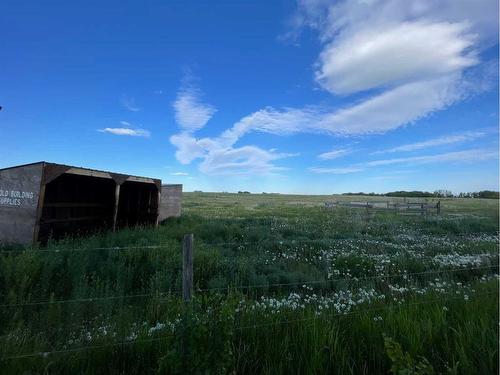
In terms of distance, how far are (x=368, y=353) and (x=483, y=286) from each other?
13.4 feet

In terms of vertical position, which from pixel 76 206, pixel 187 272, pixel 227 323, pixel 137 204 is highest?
pixel 137 204

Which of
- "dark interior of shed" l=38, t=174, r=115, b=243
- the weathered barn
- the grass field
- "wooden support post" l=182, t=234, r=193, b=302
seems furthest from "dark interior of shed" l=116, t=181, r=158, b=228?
"wooden support post" l=182, t=234, r=193, b=302

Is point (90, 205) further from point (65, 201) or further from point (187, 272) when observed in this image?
point (187, 272)

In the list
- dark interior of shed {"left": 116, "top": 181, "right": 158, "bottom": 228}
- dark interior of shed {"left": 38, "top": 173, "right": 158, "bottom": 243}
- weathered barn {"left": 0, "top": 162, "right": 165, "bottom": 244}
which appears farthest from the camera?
dark interior of shed {"left": 116, "top": 181, "right": 158, "bottom": 228}

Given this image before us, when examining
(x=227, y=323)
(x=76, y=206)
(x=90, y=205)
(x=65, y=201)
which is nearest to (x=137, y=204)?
(x=90, y=205)

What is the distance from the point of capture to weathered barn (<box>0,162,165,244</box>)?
874 centimetres

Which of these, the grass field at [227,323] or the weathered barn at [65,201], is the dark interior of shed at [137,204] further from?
the grass field at [227,323]

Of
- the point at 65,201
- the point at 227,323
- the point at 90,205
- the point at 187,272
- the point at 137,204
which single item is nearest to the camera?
the point at 227,323

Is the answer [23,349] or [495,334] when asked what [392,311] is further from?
[23,349]

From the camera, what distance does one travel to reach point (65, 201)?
42.8 ft

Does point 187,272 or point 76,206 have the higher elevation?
point 76,206

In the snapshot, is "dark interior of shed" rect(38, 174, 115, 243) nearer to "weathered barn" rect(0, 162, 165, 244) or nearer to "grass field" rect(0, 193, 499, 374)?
"weathered barn" rect(0, 162, 165, 244)

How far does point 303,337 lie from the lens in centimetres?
387

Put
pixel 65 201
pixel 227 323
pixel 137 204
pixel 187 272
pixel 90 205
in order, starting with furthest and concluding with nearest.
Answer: pixel 137 204
pixel 90 205
pixel 65 201
pixel 187 272
pixel 227 323
